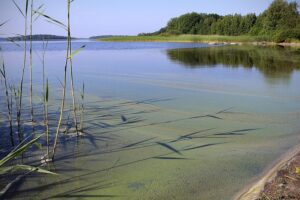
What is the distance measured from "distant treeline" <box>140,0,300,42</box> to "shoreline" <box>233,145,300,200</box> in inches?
1569

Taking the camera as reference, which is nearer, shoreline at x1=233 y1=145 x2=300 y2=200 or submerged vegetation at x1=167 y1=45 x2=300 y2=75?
shoreline at x1=233 y1=145 x2=300 y2=200

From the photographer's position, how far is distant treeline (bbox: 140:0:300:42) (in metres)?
45.8

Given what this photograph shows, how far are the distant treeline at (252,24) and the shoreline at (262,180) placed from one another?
39.9 metres

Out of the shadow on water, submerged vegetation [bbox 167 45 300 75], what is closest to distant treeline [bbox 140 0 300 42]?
submerged vegetation [bbox 167 45 300 75]

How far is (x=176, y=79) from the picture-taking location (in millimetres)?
10547

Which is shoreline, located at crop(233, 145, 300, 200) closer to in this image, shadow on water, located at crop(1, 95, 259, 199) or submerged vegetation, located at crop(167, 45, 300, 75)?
shadow on water, located at crop(1, 95, 259, 199)

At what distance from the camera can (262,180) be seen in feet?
10.9

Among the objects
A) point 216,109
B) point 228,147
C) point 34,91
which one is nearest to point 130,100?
point 216,109

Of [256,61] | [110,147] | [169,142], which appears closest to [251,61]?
[256,61]

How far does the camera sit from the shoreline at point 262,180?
2.99 meters

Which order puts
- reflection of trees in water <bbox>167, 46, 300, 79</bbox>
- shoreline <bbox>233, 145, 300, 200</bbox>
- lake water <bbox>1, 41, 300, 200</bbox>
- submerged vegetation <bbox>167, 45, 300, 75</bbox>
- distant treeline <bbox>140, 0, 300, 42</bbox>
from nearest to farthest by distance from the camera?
shoreline <bbox>233, 145, 300, 200</bbox>, lake water <bbox>1, 41, 300, 200</bbox>, reflection of trees in water <bbox>167, 46, 300, 79</bbox>, submerged vegetation <bbox>167, 45, 300, 75</bbox>, distant treeline <bbox>140, 0, 300, 42</bbox>

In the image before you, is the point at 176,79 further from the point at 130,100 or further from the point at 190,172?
the point at 190,172

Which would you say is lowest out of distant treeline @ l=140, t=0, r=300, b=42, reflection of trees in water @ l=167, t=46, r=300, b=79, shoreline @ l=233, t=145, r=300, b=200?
shoreline @ l=233, t=145, r=300, b=200

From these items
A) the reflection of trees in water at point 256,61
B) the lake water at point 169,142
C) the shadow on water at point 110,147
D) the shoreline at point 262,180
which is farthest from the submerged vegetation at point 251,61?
the shoreline at point 262,180
